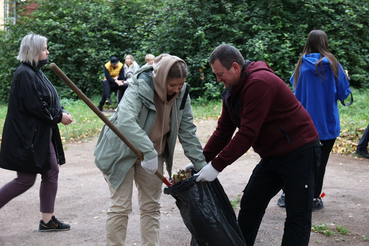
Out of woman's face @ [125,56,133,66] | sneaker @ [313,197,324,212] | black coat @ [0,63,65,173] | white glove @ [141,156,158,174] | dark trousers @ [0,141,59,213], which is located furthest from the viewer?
woman's face @ [125,56,133,66]

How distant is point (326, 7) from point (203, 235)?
443 inches

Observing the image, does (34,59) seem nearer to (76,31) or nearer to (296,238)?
(296,238)

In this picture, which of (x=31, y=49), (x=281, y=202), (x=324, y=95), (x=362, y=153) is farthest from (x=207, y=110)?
(x=31, y=49)

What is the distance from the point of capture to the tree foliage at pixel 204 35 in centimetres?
1266

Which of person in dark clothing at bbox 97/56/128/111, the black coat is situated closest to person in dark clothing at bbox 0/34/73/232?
the black coat

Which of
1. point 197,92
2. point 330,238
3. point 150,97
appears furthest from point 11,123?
point 197,92

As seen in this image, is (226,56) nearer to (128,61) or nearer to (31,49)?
(31,49)

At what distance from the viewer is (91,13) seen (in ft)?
53.9

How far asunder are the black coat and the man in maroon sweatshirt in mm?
1733

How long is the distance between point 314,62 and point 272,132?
1698 mm

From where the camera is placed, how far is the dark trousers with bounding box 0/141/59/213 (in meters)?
3.95

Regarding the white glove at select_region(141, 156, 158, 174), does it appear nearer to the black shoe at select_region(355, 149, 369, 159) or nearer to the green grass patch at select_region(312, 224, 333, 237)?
the green grass patch at select_region(312, 224, 333, 237)

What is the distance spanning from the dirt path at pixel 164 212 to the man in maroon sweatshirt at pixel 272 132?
101 centimetres

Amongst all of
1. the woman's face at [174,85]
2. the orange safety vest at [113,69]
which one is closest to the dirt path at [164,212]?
the woman's face at [174,85]
